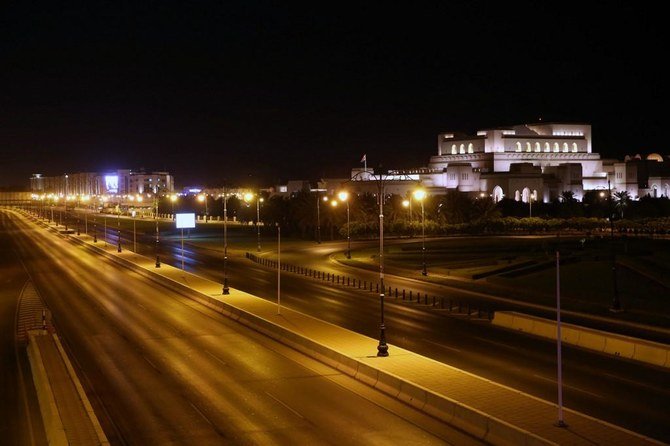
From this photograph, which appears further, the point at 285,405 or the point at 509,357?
the point at 509,357

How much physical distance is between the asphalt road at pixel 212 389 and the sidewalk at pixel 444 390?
21.5 inches

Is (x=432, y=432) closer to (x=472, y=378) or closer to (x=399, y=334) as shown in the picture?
(x=472, y=378)

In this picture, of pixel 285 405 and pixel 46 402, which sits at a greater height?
pixel 46 402

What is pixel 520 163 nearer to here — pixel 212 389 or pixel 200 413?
pixel 212 389

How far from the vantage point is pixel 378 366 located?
23.0 m

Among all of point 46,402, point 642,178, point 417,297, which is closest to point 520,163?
point 642,178

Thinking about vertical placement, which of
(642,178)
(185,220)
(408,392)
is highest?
(642,178)

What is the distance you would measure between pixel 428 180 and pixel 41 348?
141811mm

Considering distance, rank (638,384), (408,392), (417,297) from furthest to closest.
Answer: (417,297) → (638,384) → (408,392)

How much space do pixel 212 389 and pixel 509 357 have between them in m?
11.1

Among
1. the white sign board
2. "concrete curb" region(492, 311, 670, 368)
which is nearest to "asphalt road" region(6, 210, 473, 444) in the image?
"concrete curb" region(492, 311, 670, 368)

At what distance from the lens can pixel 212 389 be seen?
21.5 metres

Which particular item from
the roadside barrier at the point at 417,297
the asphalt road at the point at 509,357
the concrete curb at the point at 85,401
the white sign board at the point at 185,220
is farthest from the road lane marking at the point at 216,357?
the white sign board at the point at 185,220

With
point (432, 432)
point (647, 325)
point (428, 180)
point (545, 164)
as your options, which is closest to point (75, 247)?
point (647, 325)
